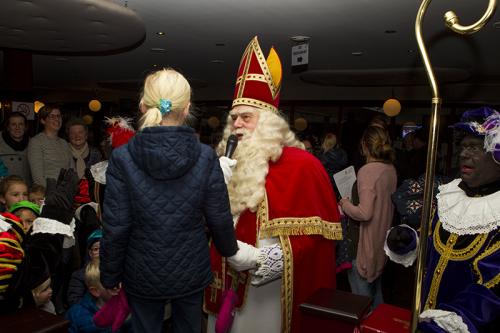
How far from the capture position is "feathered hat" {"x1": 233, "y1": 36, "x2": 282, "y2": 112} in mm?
2164

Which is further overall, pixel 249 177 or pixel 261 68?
pixel 261 68

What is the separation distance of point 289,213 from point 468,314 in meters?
0.84

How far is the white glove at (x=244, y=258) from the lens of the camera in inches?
69.0

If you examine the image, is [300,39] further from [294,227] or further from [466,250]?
[466,250]

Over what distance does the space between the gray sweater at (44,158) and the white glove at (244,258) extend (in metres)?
2.69

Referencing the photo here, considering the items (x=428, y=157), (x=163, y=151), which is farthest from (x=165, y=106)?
(x=428, y=157)

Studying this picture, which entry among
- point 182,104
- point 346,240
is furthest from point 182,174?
point 346,240

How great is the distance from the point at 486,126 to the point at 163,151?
1.20 meters

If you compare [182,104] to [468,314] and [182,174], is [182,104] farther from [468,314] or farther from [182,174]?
[468,314]

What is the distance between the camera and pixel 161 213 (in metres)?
1.56

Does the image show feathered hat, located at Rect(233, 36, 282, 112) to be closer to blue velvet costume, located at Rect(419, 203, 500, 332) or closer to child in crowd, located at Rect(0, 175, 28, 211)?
blue velvet costume, located at Rect(419, 203, 500, 332)

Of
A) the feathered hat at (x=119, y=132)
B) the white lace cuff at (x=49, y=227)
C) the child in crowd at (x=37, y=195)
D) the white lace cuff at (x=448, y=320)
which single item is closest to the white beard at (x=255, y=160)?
the white lace cuff at (x=49, y=227)

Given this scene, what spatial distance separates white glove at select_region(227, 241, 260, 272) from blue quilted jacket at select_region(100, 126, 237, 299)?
8 centimetres

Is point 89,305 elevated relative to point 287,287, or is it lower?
lower
